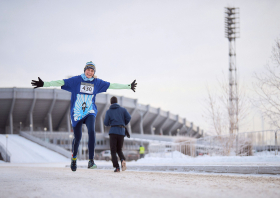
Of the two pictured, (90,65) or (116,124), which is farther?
(116,124)

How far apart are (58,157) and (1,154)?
649cm

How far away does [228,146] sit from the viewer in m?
16.7

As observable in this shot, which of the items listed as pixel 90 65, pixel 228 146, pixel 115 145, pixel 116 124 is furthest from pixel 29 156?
pixel 90 65

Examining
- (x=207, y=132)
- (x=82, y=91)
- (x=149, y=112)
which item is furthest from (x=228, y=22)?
(x=149, y=112)

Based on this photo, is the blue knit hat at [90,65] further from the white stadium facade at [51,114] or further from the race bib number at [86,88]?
the white stadium facade at [51,114]

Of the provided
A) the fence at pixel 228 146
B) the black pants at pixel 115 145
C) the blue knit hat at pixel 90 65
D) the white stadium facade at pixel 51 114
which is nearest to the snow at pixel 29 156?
the fence at pixel 228 146

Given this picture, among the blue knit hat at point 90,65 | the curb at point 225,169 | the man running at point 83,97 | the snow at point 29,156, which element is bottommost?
the snow at point 29,156

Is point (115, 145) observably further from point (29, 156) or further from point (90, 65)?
point (29, 156)

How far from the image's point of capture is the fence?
11412 millimetres

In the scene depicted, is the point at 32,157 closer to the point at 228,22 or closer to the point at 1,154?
the point at 1,154

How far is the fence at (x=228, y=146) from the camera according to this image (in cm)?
1141

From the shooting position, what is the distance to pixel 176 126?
95.4 meters

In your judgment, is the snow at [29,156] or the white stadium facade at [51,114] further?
the white stadium facade at [51,114]

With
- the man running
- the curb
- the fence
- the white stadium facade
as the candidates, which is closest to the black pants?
the man running
